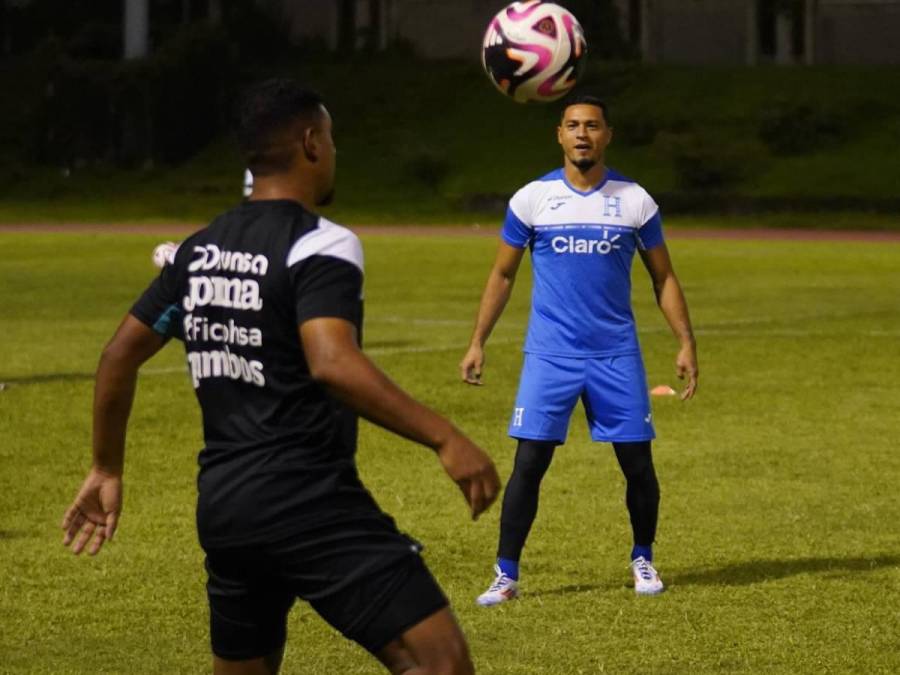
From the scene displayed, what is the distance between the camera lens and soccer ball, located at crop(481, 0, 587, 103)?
10.3 meters

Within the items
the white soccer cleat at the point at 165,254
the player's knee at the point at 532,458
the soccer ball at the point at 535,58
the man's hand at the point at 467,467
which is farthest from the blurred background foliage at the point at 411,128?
the man's hand at the point at 467,467

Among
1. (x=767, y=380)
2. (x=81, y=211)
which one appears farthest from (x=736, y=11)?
(x=767, y=380)

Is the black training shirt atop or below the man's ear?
below

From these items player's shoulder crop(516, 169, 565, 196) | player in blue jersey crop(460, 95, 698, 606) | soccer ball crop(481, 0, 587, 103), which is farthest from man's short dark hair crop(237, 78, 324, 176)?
soccer ball crop(481, 0, 587, 103)

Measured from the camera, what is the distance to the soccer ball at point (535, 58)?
10.3 m

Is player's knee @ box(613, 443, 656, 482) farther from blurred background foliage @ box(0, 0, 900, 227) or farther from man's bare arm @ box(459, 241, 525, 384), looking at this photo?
blurred background foliage @ box(0, 0, 900, 227)

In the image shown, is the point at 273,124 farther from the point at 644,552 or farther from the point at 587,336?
the point at 644,552

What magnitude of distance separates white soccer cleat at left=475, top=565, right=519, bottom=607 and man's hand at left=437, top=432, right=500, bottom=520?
400 centimetres

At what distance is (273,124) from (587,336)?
3.99 metres

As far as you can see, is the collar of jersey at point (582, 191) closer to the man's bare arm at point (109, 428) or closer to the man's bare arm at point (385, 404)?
the man's bare arm at point (109, 428)

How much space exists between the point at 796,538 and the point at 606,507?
4.11 ft

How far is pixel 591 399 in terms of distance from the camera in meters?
8.87

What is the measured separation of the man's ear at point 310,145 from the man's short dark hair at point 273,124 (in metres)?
0.02

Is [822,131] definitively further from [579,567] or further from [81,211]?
[579,567]
